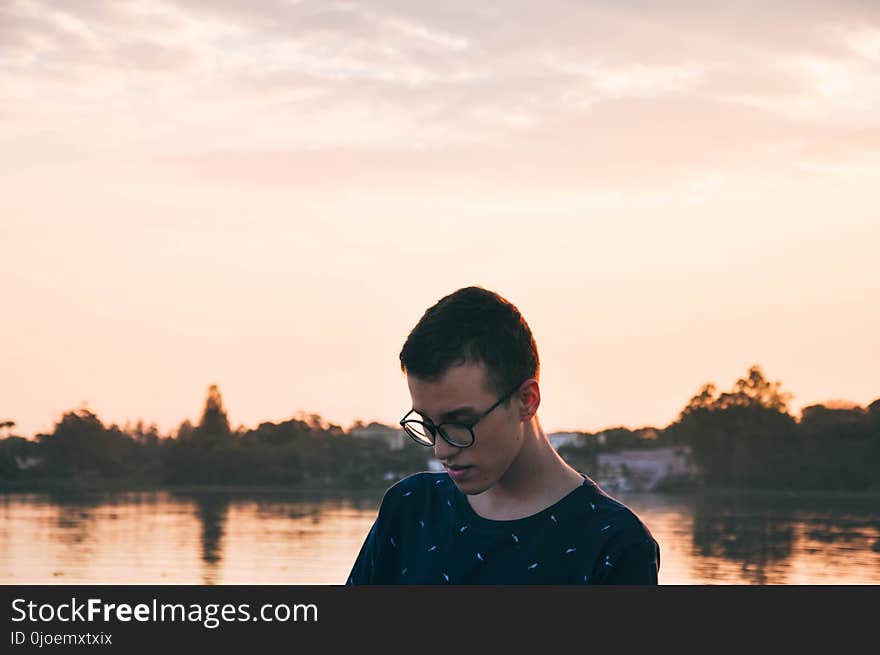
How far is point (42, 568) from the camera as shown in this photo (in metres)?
70.4

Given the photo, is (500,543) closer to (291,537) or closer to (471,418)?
(471,418)

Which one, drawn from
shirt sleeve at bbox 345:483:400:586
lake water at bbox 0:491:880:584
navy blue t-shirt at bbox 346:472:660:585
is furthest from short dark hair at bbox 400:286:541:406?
lake water at bbox 0:491:880:584

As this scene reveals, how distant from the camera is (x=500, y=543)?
2.64m

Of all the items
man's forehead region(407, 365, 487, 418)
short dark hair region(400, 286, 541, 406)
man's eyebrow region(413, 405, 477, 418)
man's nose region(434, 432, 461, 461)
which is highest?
short dark hair region(400, 286, 541, 406)

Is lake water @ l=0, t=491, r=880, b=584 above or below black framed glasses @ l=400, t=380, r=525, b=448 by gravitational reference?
below

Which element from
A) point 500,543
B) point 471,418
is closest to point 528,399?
point 471,418

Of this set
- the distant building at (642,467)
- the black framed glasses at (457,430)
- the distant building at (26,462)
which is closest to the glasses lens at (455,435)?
the black framed glasses at (457,430)

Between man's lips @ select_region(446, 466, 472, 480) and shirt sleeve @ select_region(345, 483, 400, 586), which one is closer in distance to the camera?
man's lips @ select_region(446, 466, 472, 480)

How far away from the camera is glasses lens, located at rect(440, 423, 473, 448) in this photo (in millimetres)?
2529

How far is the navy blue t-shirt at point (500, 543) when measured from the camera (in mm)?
2514

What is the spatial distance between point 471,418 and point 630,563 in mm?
443

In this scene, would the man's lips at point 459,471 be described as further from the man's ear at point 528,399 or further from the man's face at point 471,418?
the man's ear at point 528,399

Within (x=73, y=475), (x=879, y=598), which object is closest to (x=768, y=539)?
(x=73, y=475)

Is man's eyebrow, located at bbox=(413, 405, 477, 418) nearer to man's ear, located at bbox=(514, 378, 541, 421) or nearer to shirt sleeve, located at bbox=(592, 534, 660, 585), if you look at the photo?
man's ear, located at bbox=(514, 378, 541, 421)
